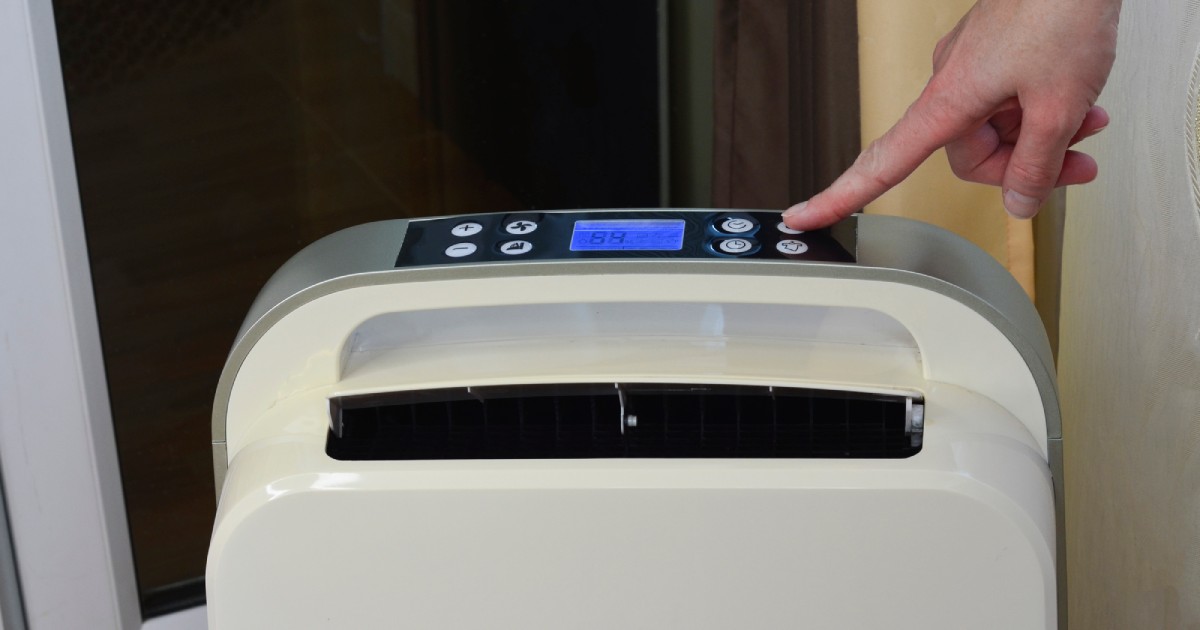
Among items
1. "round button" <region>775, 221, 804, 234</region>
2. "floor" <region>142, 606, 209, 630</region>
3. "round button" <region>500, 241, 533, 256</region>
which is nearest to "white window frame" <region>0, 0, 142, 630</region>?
"floor" <region>142, 606, 209, 630</region>

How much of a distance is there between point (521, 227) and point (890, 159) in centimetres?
20

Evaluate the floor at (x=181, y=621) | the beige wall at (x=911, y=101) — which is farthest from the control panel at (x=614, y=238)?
the floor at (x=181, y=621)

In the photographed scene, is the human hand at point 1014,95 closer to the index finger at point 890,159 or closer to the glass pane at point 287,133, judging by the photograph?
the index finger at point 890,159

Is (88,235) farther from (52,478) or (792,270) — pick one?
(792,270)

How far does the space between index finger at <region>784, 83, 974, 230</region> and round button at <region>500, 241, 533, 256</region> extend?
0.47ft

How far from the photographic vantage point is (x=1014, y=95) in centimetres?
57

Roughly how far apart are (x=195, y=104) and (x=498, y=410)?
26.9 inches

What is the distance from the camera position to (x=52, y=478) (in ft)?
3.29

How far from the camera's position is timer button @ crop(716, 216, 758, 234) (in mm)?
589

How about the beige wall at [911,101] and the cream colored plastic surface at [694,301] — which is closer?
the cream colored plastic surface at [694,301]

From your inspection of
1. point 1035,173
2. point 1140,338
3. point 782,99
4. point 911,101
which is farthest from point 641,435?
point 782,99

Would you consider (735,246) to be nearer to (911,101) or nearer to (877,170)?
(877,170)

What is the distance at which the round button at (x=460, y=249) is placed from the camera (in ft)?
1.89

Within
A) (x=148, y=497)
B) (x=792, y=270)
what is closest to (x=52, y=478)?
(x=148, y=497)
